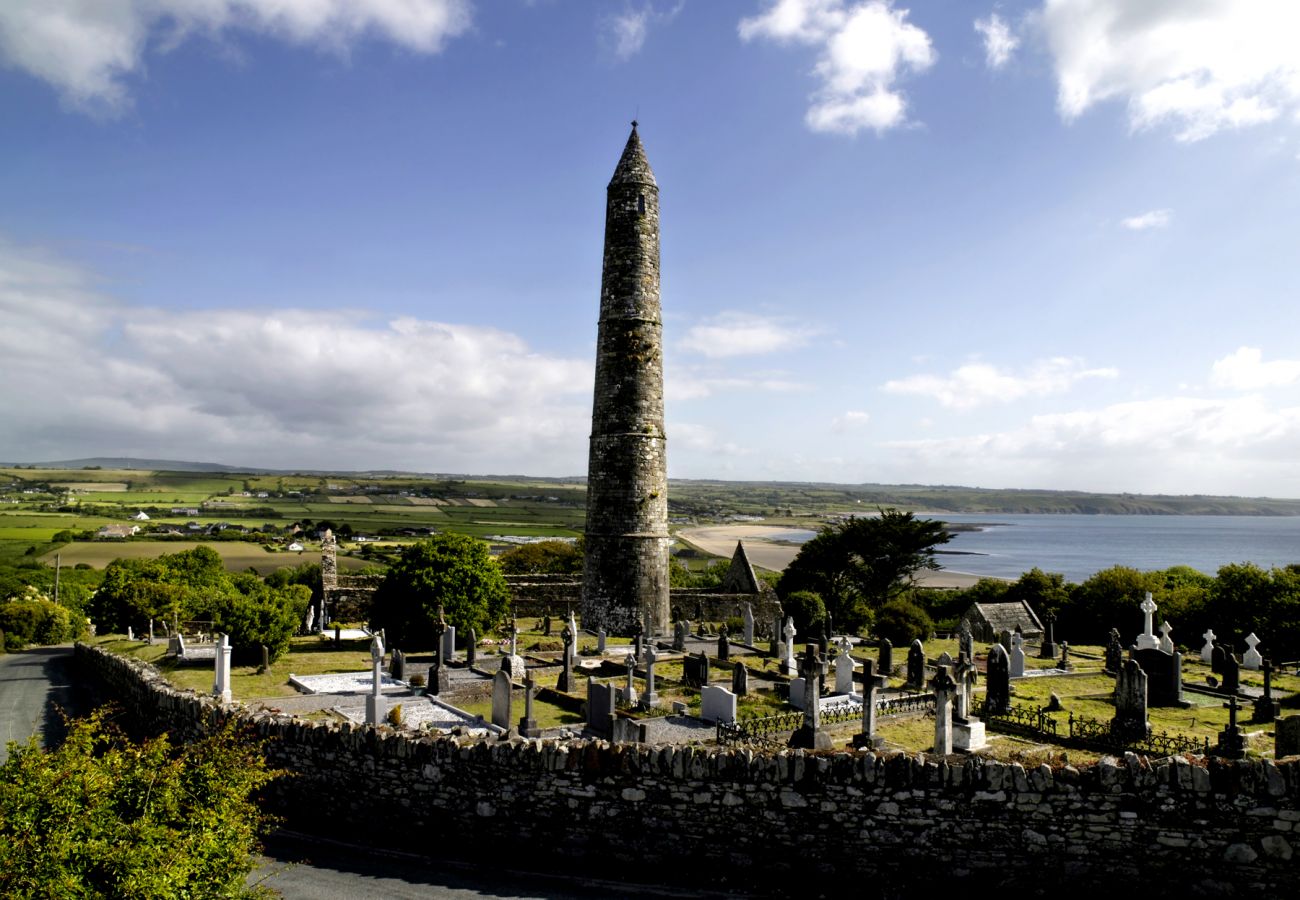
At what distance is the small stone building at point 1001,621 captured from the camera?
1227 inches

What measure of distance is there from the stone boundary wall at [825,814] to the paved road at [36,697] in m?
6.34

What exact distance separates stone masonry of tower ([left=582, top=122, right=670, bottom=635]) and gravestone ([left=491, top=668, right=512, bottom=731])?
10614mm

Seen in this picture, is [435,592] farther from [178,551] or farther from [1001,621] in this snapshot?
[178,551]

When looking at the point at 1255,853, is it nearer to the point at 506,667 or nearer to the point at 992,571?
the point at 506,667

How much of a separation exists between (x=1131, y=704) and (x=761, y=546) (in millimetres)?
114507

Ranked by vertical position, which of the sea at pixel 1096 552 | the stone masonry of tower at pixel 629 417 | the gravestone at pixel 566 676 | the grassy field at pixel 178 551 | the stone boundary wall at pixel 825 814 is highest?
the stone masonry of tower at pixel 629 417

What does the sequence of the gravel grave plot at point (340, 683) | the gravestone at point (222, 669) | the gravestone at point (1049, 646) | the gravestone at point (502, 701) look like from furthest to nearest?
the gravestone at point (1049, 646)
the gravel grave plot at point (340, 683)
the gravestone at point (222, 669)
the gravestone at point (502, 701)

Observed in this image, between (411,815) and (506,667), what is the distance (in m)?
6.34

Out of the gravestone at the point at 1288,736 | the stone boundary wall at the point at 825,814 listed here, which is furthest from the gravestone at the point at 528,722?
the gravestone at the point at 1288,736

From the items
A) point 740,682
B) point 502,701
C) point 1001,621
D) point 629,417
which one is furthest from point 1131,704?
point 1001,621

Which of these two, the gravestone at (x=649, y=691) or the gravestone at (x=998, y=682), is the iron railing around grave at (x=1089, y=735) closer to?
the gravestone at (x=998, y=682)

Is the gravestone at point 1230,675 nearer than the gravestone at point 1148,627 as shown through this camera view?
Yes

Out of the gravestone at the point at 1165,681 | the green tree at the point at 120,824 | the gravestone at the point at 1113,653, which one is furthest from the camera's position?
the gravestone at the point at 1113,653

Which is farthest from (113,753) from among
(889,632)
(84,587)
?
(84,587)
